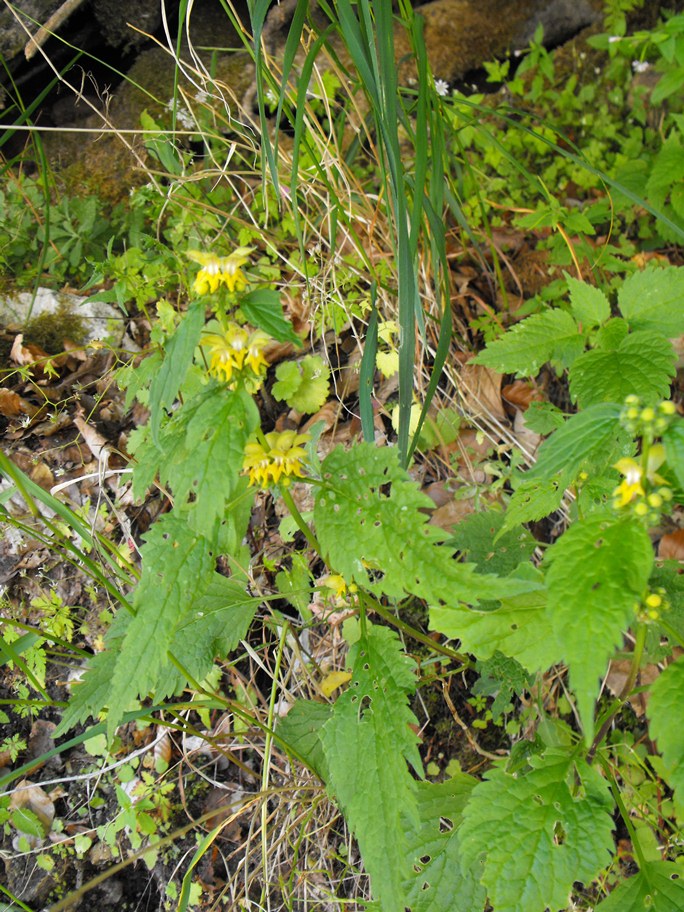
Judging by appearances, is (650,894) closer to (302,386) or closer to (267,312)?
(267,312)

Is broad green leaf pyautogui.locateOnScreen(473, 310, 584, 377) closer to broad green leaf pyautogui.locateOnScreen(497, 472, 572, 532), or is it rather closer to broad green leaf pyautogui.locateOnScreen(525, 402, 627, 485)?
broad green leaf pyautogui.locateOnScreen(497, 472, 572, 532)

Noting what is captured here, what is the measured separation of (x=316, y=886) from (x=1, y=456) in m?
1.32

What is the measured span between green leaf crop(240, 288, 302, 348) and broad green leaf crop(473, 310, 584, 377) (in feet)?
1.98

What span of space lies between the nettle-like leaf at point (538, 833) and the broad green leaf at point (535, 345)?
82cm

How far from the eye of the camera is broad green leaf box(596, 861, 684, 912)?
1196 millimetres

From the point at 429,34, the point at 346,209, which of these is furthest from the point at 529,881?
the point at 429,34

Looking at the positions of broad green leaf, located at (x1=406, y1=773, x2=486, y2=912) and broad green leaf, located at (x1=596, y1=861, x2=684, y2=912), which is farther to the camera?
broad green leaf, located at (x1=406, y1=773, x2=486, y2=912)

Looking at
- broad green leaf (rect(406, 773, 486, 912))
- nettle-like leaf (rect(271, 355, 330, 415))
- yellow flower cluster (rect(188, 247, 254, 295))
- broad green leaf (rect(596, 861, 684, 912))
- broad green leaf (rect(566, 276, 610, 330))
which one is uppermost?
yellow flower cluster (rect(188, 247, 254, 295))

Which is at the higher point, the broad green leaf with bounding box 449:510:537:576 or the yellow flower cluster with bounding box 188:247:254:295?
the yellow flower cluster with bounding box 188:247:254:295

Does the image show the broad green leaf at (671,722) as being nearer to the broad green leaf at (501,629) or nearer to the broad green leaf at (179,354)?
the broad green leaf at (501,629)

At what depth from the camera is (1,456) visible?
51.3 inches

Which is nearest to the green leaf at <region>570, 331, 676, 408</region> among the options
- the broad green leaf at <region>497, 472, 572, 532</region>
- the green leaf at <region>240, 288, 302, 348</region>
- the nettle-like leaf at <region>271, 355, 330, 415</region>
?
the broad green leaf at <region>497, 472, 572, 532</region>

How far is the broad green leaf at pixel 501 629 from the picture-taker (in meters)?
1.15

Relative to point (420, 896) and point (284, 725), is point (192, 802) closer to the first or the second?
point (284, 725)
